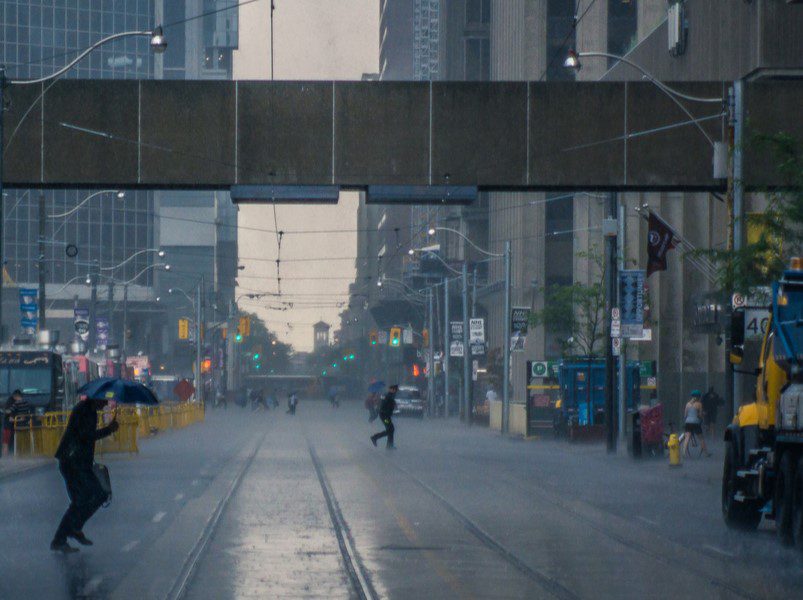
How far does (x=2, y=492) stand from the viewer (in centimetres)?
2522

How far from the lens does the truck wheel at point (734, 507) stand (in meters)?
18.3

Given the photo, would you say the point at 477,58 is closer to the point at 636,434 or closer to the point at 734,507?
the point at 636,434

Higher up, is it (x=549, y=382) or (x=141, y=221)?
(x=141, y=221)

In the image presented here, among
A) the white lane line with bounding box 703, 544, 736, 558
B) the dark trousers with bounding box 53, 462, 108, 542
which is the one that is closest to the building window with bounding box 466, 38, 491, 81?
the white lane line with bounding box 703, 544, 736, 558

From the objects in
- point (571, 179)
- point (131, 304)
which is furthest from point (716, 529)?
point (131, 304)

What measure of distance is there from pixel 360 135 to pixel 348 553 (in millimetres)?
18595

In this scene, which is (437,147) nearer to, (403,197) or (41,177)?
(403,197)

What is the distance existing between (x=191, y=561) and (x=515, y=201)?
2982 inches

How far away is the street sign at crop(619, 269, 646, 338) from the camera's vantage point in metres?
38.4

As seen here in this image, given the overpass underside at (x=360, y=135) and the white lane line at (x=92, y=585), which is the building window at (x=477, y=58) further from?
the white lane line at (x=92, y=585)

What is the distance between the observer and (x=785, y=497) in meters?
15.8

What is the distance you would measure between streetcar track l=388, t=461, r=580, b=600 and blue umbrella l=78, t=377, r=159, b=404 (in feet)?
13.9

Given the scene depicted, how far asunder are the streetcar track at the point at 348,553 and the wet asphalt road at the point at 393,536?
0.03 m

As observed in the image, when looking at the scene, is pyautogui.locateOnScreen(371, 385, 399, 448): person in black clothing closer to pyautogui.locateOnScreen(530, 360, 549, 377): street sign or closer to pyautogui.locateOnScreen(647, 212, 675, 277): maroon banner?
pyautogui.locateOnScreen(647, 212, 675, 277): maroon banner
